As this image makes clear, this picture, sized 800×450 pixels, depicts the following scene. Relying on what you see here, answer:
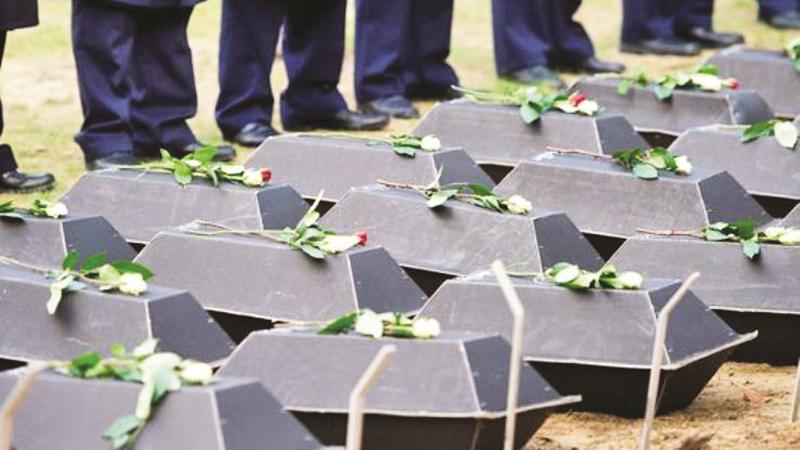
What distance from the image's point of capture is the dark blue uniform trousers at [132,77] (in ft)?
23.2

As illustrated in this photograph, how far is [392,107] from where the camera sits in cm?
851

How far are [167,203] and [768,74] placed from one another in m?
3.37

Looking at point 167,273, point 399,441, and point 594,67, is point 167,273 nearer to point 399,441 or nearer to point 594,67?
point 399,441

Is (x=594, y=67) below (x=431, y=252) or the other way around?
below

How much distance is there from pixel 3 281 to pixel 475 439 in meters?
1.23

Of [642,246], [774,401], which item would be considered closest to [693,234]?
[642,246]

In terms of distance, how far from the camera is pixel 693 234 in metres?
5.31

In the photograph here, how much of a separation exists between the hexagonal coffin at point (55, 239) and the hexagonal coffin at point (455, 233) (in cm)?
64

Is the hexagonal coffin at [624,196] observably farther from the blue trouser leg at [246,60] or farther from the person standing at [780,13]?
the person standing at [780,13]

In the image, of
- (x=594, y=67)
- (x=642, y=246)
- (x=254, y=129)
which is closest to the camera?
Answer: (x=642, y=246)

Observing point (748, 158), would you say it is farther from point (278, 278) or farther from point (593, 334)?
point (278, 278)

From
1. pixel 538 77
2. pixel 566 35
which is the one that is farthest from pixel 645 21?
pixel 538 77

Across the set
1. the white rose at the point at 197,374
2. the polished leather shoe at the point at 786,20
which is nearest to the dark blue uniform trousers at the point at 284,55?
the white rose at the point at 197,374

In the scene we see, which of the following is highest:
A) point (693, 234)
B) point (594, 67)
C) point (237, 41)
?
point (693, 234)
